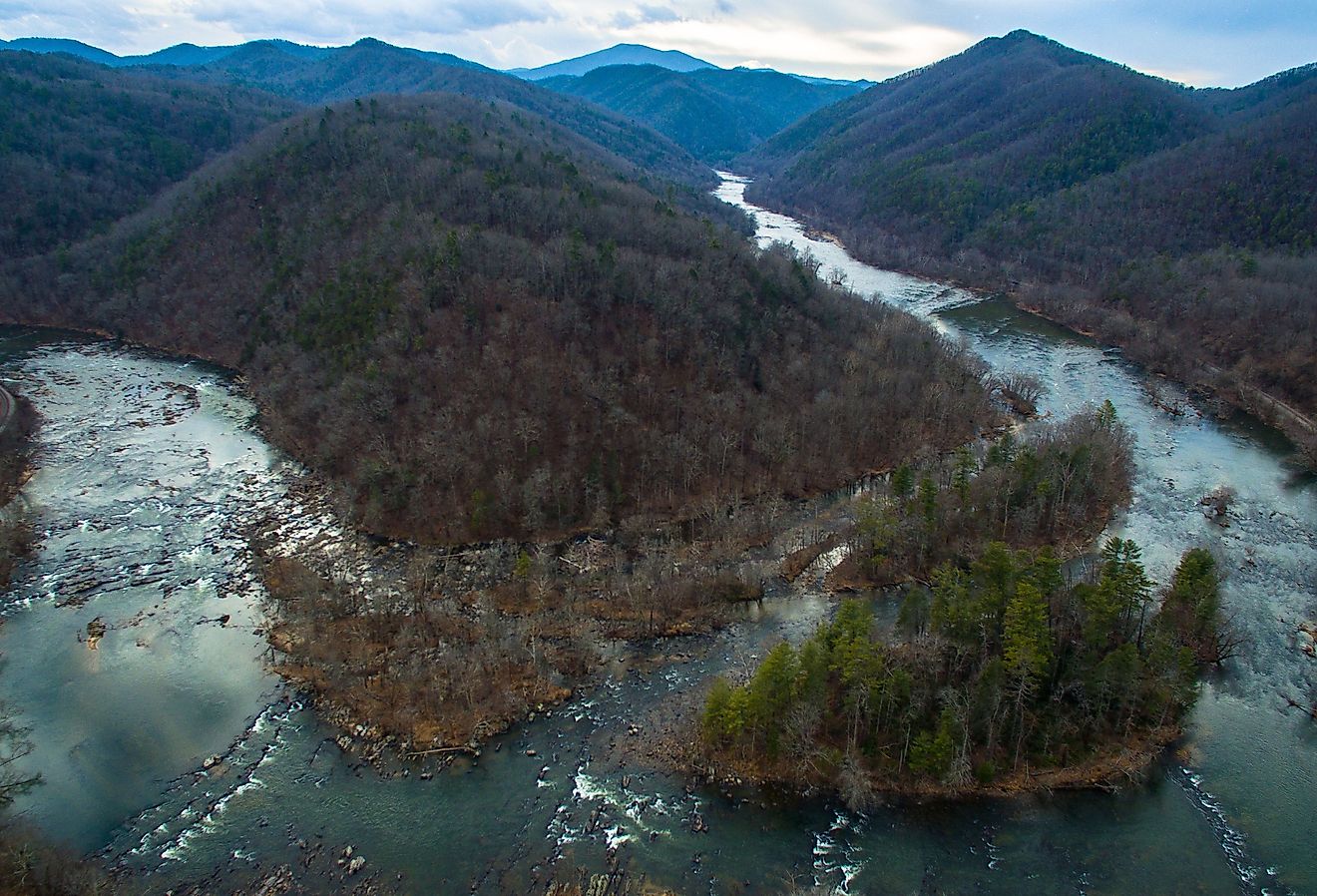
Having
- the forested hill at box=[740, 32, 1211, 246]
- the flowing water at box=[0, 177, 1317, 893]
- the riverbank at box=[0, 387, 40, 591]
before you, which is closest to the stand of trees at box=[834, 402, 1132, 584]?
the flowing water at box=[0, 177, 1317, 893]

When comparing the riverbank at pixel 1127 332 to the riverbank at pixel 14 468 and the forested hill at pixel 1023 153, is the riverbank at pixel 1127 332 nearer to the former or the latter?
the forested hill at pixel 1023 153

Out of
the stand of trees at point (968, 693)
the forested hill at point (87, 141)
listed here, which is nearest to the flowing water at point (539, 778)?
the stand of trees at point (968, 693)

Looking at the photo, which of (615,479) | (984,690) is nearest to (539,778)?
(984,690)

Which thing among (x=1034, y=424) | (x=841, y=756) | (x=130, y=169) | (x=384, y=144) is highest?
(x=384, y=144)

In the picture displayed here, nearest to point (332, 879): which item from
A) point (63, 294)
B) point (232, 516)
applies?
point (232, 516)

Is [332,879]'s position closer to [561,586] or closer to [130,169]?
[561,586]

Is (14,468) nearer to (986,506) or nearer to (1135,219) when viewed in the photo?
(986,506)

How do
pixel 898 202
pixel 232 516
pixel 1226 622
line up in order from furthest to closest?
pixel 898 202
pixel 232 516
pixel 1226 622
